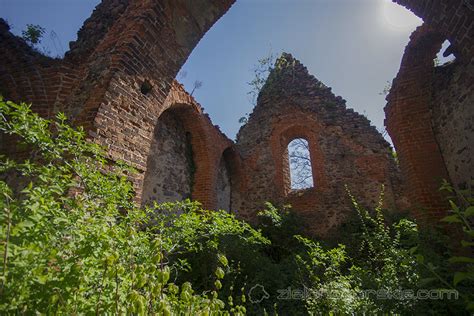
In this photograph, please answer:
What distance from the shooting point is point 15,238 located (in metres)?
1.56

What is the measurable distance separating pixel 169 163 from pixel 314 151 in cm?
539

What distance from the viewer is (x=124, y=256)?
2.11 meters

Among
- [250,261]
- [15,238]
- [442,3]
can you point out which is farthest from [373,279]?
[15,238]

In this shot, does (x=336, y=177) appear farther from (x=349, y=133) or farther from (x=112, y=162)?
(x=112, y=162)

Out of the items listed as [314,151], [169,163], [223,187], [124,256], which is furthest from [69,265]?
[314,151]

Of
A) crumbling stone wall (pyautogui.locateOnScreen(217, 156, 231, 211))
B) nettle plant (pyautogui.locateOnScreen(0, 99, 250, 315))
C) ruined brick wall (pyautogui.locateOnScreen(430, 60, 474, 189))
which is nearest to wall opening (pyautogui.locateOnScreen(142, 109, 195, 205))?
crumbling stone wall (pyautogui.locateOnScreen(217, 156, 231, 211))

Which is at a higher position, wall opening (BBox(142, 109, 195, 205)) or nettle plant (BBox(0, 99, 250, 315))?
wall opening (BBox(142, 109, 195, 205))

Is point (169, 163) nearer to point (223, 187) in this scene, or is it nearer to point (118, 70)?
point (223, 187)

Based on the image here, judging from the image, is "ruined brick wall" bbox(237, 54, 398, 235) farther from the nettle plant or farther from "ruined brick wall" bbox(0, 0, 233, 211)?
the nettle plant

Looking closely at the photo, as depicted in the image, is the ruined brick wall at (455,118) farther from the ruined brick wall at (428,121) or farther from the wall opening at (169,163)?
the wall opening at (169,163)

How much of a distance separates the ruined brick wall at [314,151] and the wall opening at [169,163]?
3008 millimetres

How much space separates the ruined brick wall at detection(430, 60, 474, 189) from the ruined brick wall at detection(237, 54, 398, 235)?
11.7ft

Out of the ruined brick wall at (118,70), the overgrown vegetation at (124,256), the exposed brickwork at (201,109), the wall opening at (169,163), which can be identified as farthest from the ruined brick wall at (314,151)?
the ruined brick wall at (118,70)

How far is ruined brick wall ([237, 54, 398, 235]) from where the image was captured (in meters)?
8.84
